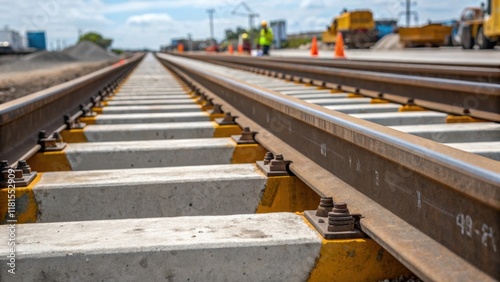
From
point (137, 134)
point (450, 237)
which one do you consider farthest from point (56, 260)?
point (137, 134)

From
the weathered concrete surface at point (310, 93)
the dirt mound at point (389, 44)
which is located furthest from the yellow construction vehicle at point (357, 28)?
the weathered concrete surface at point (310, 93)

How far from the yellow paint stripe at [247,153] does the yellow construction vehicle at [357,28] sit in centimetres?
4311

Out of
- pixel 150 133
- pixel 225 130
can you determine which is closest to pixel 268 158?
pixel 225 130

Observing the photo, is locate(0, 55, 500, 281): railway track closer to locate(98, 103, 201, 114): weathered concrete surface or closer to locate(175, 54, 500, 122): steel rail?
locate(175, 54, 500, 122): steel rail

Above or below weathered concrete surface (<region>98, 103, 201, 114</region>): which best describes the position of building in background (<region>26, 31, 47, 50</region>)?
above

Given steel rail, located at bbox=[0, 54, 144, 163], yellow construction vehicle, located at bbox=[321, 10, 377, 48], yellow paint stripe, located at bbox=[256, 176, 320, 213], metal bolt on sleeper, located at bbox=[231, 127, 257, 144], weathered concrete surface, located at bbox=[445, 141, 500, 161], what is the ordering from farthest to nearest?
yellow construction vehicle, located at bbox=[321, 10, 377, 48]
metal bolt on sleeper, located at bbox=[231, 127, 257, 144]
steel rail, located at bbox=[0, 54, 144, 163]
weathered concrete surface, located at bbox=[445, 141, 500, 161]
yellow paint stripe, located at bbox=[256, 176, 320, 213]

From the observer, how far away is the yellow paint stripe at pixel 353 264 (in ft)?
7.34

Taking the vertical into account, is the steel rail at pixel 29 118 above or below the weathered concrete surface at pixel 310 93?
above

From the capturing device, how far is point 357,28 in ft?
153

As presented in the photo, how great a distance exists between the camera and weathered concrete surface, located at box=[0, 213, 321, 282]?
212 cm

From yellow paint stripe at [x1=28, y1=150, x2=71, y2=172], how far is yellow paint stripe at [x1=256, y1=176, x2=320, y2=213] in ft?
4.71

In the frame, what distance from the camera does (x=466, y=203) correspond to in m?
1.85

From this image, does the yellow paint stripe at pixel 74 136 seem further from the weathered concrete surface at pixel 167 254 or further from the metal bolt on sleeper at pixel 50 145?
the weathered concrete surface at pixel 167 254

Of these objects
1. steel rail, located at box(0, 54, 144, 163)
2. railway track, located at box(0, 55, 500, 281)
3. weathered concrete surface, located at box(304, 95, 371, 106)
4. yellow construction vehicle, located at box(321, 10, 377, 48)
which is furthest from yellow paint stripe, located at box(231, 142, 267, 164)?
yellow construction vehicle, located at box(321, 10, 377, 48)
